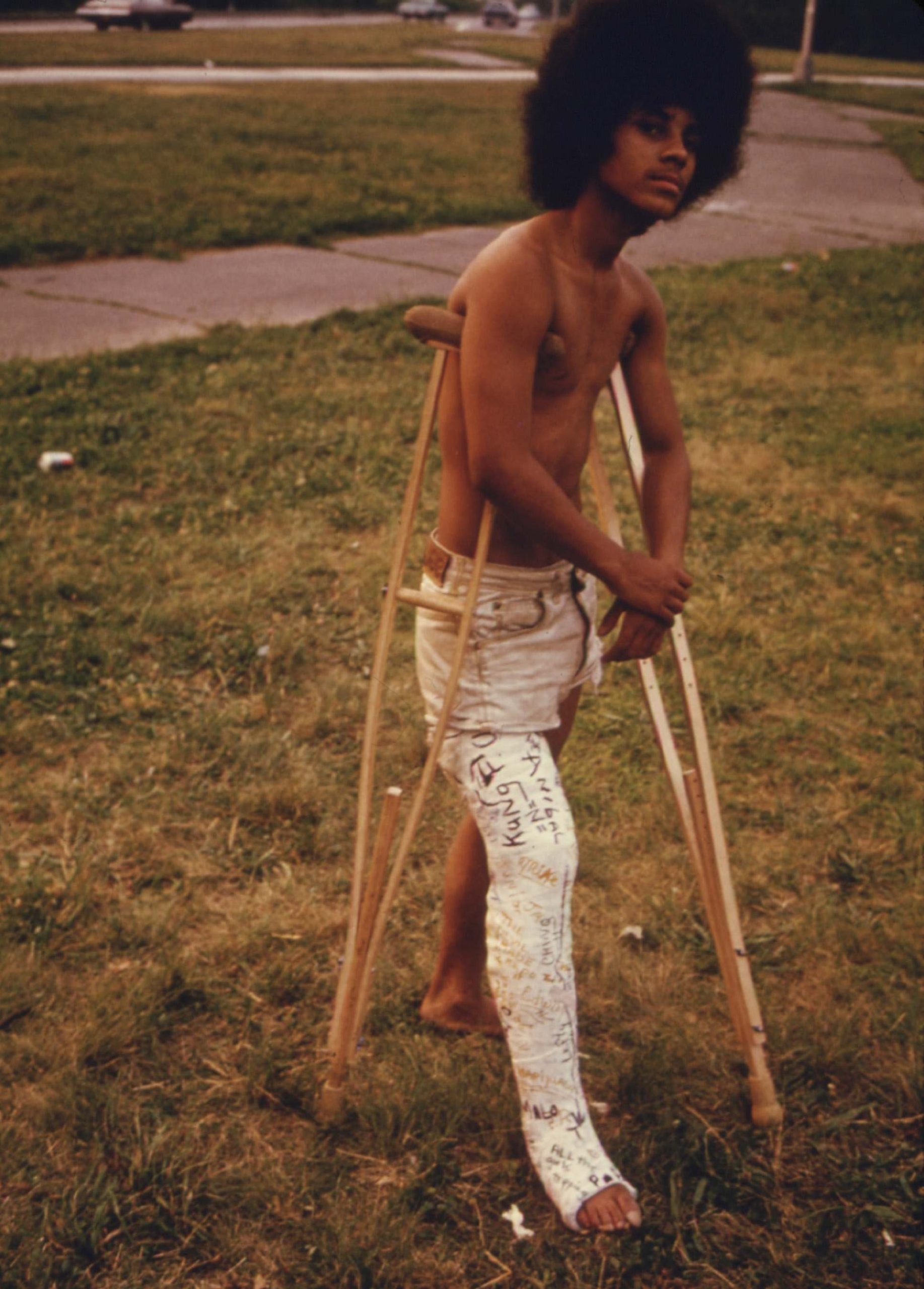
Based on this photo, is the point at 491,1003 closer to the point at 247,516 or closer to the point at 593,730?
the point at 593,730

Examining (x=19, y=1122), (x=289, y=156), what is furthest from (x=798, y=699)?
(x=289, y=156)

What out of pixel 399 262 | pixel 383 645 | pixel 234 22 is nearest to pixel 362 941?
pixel 383 645

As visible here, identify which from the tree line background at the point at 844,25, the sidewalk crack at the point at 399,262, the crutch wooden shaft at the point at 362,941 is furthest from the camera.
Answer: the tree line background at the point at 844,25

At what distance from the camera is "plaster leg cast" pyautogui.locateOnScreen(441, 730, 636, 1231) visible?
2273 mm

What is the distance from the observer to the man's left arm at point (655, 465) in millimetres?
2361

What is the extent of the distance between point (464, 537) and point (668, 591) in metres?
0.41

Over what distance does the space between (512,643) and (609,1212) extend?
3.71 feet

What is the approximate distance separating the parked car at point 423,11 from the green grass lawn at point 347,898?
2262 inches

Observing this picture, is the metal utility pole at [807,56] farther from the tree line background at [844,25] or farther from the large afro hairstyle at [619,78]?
the large afro hairstyle at [619,78]

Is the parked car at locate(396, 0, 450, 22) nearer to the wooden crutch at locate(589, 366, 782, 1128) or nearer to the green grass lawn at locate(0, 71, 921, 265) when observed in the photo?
the green grass lawn at locate(0, 71, 921, 265)

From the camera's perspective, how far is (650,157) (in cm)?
212

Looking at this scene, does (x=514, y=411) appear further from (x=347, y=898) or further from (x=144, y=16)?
(x=144, y=16)

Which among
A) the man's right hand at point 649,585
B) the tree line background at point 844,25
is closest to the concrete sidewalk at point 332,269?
the man's right hand at point 649,585

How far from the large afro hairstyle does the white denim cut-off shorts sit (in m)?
0.71
